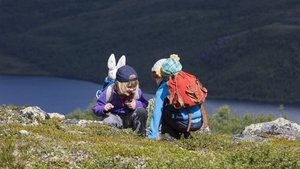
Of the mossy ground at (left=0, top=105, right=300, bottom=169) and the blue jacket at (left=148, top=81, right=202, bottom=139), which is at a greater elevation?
the blue jacket at (left=148, top=81, right=202, bottom=139)

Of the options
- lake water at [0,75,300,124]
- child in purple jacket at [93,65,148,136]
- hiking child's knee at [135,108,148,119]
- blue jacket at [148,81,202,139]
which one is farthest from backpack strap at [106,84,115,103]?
lake water at [0,75,300,124]

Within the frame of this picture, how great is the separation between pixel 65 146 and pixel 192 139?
253 centimetres

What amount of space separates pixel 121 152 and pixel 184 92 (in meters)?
2.34

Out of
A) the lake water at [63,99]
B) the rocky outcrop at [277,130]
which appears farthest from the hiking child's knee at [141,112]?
the lake water at [63,99]

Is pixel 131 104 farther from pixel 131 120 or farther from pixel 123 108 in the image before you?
pixel 131 120

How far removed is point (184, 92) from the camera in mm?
12242

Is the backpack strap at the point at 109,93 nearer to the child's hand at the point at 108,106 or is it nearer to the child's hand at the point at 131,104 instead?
the child's hand at the point at 108,106

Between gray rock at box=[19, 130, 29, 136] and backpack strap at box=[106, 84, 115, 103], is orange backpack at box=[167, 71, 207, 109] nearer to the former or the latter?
backpack strap at box=[106, 84, 115, 103]

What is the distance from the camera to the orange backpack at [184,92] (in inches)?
481

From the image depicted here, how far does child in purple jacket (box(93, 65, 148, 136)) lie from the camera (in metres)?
13.5

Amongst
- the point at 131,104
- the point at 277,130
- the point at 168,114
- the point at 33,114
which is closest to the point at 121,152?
the point at 168,114

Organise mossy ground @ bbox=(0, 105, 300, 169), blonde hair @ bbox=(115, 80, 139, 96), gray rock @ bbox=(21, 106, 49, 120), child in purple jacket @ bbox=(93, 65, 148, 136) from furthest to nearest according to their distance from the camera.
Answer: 1. gray rock @ bbox=(21, 106, 49, 120)
2. child in purple jacket @ bbox=(93, 65, 148, 136)
3. blonde hair @ bbox=(115, 80, 139, 96)
4. mossy ground @ bbox=(0, 105, 300, 169)

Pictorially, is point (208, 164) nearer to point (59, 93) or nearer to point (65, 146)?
point (65, 146)

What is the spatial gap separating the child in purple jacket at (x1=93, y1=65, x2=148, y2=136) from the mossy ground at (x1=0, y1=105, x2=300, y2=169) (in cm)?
116
